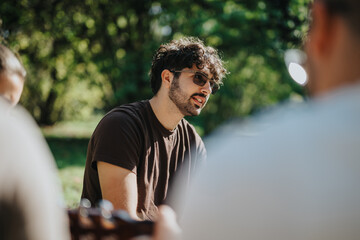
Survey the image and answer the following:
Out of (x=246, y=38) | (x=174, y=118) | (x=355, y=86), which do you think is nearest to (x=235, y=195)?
(x=355, y=86)

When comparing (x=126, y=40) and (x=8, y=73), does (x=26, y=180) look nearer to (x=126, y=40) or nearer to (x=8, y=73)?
(x=8, y=73)

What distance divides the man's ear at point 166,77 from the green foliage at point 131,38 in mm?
3065

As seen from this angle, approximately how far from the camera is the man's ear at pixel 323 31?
85 cm

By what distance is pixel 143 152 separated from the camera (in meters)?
2.46

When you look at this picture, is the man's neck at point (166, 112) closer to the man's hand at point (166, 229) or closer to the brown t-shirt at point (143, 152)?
the brown t-shirt at point (143, 152)

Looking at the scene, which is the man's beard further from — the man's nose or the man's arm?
the man's arm

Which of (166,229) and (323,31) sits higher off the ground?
(323,31)

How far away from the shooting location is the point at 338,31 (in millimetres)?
836

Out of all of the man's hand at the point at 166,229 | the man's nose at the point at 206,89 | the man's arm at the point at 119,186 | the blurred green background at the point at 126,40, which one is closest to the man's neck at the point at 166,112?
the man's nose at the point at 206,89

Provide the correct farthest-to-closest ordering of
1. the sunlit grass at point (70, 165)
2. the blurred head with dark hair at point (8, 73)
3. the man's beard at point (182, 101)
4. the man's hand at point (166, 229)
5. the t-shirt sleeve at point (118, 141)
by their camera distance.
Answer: the sunlit grass at point (70, 165) < the man's beard at point (182, 101) < the t-shirt sleeve at point (118, 141) < the blurred head with dark hair at point (8, 73) < the man's hand at point (166, 229)

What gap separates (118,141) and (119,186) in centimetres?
31

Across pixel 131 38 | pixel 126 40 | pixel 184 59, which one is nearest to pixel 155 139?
pixel 184 59

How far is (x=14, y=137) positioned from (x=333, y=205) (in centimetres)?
73

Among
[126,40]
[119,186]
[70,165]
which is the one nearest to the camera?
[119,186]
